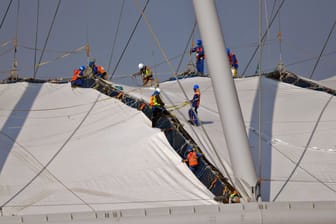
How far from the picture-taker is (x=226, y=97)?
10.7m

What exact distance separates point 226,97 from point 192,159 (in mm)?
2109

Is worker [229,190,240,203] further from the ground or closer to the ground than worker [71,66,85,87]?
closer to the ground

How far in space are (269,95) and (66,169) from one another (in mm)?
6637

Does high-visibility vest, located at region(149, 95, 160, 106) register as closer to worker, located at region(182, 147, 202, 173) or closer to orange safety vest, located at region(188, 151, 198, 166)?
worker, located at region(182, 147, 202, 173)

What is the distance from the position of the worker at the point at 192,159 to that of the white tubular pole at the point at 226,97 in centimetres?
180

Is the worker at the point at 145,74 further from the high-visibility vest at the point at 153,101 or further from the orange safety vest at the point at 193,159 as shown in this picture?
the orange safety vest at the point at 193,159

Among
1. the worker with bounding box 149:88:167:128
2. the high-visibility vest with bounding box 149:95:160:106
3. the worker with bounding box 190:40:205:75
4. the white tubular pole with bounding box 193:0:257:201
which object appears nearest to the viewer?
the white tubular pole with bounding box 193:0:257:201

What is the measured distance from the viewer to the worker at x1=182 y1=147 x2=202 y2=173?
1251cm

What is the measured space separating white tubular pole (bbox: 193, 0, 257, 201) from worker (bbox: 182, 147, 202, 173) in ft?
5.89

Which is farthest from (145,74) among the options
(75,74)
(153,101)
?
(153,101)

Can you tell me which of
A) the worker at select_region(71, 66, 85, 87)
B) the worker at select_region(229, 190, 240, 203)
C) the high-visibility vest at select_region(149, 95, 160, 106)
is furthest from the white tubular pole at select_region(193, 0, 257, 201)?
the worker at select_region(71, 66, 85, 87)

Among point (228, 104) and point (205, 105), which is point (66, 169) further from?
point (205, 105)

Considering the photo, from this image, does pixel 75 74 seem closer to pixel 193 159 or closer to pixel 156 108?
pixel 156 108

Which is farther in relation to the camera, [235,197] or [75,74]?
[75,74]
